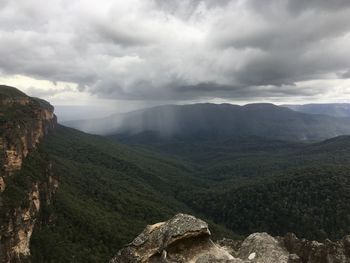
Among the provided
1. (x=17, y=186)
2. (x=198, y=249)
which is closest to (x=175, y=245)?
(x=198, y=249)

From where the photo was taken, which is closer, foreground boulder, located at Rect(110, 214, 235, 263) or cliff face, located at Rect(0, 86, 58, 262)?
foreground boulder, located at Rect(110, 214, 235, 263)

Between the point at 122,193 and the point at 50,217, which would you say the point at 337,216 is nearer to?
the point at 122,193

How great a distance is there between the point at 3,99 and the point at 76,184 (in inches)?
2083

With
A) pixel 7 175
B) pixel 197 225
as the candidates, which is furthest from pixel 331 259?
pixel 7 175

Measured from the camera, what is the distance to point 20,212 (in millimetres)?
101438

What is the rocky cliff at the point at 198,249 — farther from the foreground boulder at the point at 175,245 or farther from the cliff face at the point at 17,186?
the cliff face at the point at 17,186

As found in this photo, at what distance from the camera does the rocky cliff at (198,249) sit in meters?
29.4

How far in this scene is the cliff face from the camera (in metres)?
95.4

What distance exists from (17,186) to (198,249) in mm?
91303

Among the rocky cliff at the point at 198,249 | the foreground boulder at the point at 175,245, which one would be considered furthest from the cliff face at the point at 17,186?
the rocky cliff at the point at 198,249

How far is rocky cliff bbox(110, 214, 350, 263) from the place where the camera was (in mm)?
29375

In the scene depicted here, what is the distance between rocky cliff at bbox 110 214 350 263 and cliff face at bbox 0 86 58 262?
71198 millimetres

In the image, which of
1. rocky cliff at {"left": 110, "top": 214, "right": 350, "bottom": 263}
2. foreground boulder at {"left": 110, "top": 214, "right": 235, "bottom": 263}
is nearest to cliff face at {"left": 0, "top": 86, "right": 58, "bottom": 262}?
foreground boulder at {"left": 110, "top": 214, "right": 235, "bottom": 263}

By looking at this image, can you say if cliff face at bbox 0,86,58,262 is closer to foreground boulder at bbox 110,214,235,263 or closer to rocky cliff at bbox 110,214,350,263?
foreground boulder at bbox 110,214,235,263
